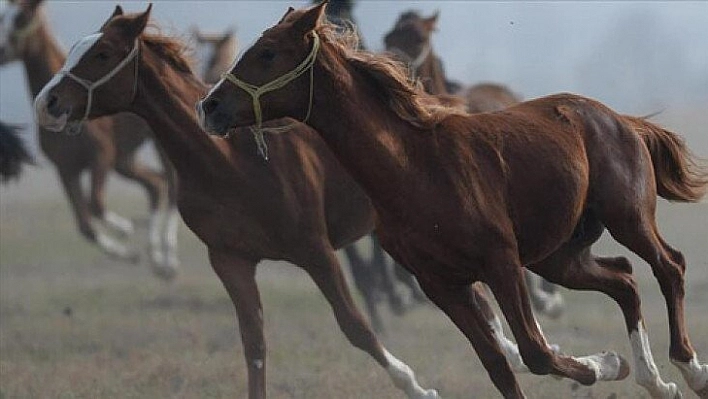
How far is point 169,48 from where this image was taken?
8492 millimetres

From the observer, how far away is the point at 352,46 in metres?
6.93

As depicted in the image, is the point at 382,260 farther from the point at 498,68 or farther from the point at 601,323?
the point at 498,68

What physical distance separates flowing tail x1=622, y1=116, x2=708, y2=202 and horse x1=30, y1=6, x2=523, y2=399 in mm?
1060

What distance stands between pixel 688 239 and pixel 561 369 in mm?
11362

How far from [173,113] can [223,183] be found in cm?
40

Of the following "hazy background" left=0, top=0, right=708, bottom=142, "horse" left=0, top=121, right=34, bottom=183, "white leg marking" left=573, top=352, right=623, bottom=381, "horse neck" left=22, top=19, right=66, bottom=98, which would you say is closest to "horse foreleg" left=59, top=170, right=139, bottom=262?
"horse neck" left=22, top=19, right=66, bottom=98

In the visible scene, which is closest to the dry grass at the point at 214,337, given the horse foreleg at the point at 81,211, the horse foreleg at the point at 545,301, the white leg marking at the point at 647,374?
the horse foreleg at the point at 545,301

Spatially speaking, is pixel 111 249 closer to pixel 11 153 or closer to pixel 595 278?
pixel 11 153

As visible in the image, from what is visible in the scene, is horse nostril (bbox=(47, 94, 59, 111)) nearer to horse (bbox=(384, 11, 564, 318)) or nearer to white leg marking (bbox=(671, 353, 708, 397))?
white leg marking (bbox=(671, 353, 708, 397))

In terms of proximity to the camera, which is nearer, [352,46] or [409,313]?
[352,46]

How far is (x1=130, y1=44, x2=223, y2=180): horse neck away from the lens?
838cm

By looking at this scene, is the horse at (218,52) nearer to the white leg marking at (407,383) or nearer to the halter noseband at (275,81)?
the white leg marking at (407,383)

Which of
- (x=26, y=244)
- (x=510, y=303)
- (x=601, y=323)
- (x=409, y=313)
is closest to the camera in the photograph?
(x=510, y=303)

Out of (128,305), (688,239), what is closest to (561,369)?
(128,305)
